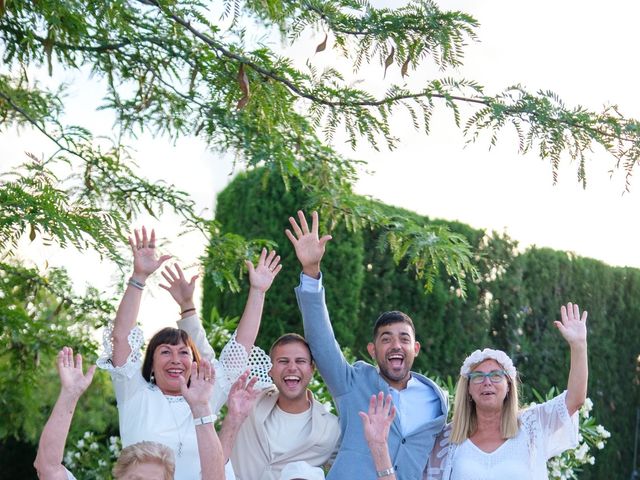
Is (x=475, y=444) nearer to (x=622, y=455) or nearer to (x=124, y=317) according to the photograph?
(x=124, y=317)

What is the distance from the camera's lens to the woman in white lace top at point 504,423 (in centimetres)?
406

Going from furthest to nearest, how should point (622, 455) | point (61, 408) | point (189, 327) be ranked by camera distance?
point (622, 455), point (189, 327), point (61, 408)

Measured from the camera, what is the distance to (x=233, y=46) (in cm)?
513

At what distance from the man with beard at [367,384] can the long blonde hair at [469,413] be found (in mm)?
150

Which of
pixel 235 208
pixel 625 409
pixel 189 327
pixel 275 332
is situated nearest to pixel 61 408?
pixel 189 327

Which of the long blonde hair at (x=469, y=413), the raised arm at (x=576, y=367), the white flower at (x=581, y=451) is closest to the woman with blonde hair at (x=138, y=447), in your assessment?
the long blonde hair at (x=469, y=413)

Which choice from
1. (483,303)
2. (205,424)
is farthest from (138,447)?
(483,303)

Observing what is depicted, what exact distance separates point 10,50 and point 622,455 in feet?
25.9

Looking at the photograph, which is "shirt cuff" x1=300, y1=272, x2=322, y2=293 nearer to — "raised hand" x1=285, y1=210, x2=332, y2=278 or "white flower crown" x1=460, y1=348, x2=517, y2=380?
"raised hand" x1=285, y1=210, x2=332, y2=278

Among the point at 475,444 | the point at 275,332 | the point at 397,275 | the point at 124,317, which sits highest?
the point at 397,275

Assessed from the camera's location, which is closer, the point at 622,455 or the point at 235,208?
the point at 235,208

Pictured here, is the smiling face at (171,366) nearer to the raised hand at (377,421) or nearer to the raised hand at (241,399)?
the raised hand at (241,399)

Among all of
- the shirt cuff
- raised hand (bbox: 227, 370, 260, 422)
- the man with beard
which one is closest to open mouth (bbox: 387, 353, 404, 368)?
the man with beard

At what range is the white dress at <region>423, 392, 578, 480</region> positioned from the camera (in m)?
4.02
